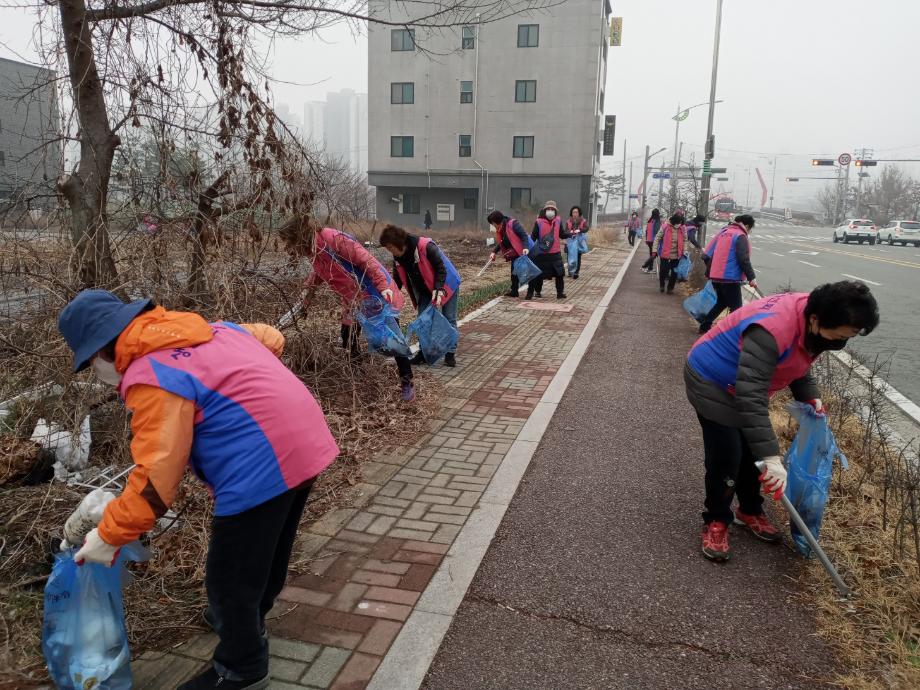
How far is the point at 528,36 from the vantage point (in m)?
41.2

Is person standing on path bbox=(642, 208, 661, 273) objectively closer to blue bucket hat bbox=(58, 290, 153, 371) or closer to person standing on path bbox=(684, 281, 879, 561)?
→ person standing on path bbox=(684, 281, 879, 561)

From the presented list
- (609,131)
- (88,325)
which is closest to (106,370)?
(88,325)

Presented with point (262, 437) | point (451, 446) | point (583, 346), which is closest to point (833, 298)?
point (262, 437)

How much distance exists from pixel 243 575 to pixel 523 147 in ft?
140

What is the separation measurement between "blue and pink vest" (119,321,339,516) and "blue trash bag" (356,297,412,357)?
335cm

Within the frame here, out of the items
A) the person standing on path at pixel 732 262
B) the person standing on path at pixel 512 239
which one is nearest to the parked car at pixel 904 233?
the person standing on path at pixel 512 239

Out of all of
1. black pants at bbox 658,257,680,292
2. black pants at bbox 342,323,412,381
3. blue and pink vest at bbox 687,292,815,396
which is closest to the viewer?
blue and pink vest at bbox 687,292,815,396

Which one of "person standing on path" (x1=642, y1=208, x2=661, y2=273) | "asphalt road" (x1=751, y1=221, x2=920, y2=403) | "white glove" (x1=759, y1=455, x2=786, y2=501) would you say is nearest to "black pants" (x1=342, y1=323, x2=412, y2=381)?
"white glove" (x1=759, y1=455, x2=786, y2=501)

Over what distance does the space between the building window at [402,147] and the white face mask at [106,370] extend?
43.7m

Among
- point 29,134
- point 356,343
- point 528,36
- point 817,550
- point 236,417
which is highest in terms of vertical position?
point 528,36

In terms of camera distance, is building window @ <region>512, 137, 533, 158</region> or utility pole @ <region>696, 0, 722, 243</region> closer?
utility pole @ <region>696, 0, 722, 243</region>

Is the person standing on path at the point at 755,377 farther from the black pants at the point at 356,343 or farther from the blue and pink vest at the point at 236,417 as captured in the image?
the black pants at the point at 356,343

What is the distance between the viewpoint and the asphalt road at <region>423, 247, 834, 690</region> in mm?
2645

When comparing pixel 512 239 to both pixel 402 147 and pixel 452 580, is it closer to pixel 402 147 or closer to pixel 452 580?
pixel 452 580
